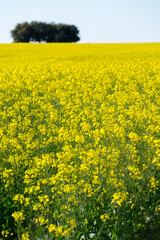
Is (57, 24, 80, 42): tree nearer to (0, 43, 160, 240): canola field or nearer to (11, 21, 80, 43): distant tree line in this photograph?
(11, 21, 80, 43): distant tree line

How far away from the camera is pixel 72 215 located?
4.17 meters

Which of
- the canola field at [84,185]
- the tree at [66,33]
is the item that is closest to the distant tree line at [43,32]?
the tree at [66,33]

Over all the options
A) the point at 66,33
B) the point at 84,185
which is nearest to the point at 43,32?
the point at 66,33

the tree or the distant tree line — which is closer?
the distant tree line

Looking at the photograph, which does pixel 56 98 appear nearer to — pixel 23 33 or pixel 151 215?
pixel 151 215

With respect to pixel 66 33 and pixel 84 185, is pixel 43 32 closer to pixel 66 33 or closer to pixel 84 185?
pixel 66 33

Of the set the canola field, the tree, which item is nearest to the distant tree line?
the tree

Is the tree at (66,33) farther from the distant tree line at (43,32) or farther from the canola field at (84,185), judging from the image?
the canola field at (84,185)

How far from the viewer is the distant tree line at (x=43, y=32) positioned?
6512 cm

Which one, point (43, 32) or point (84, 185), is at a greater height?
point (43, 32)

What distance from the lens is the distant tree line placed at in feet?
214

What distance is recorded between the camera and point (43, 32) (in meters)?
64.8

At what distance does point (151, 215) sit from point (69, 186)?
1491 millimetres

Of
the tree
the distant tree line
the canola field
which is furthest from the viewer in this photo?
the tree
